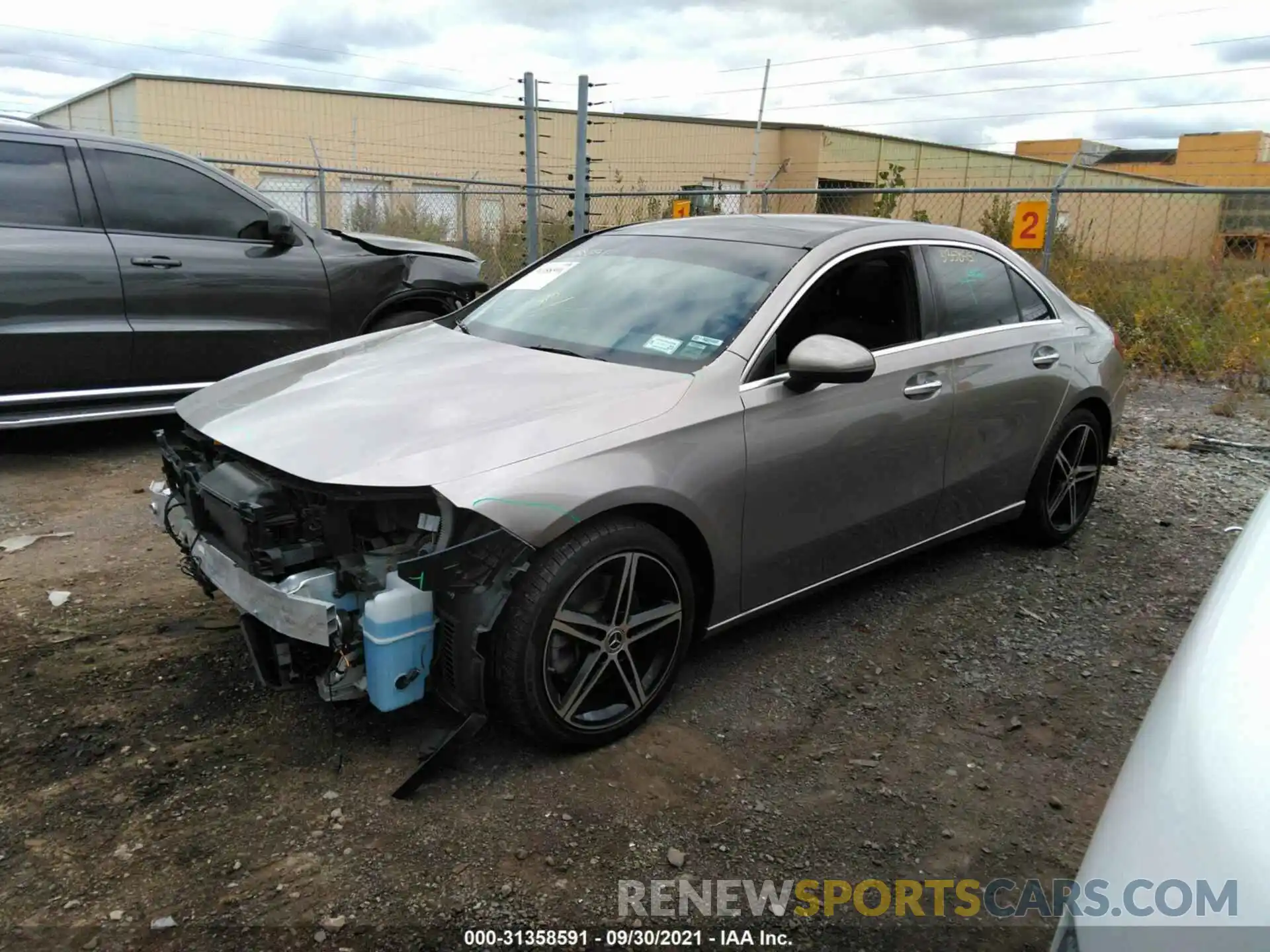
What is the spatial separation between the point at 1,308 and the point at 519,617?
4034 mm

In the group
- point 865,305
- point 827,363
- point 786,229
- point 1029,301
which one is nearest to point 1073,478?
point 1029,301

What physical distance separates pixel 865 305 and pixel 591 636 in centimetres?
182

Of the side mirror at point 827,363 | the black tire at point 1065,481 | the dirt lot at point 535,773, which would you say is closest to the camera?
the dirt lot at point 535,773

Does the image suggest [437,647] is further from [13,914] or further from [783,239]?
[783,239]

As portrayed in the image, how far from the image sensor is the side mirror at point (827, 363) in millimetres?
3051

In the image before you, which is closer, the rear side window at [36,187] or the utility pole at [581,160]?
the rear side window at [36,187]

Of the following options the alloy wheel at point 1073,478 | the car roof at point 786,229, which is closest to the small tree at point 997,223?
the alloy wheel at point 1073,478

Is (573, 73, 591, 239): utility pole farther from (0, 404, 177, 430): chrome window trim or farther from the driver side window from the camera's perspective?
the driver side window

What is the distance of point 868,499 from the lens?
3.51 m

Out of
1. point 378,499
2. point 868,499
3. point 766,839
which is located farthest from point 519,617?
point 868,499

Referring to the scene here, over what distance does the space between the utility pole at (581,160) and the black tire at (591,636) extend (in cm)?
653

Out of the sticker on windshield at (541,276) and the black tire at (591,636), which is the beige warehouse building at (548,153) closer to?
the sticker on windshield at (541,276)

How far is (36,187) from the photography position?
16.8 feet

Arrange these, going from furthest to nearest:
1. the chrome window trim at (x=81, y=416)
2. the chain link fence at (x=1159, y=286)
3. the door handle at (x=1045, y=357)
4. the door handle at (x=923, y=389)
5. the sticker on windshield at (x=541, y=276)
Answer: the chain link fence at (x=1159, y=286)
the chrome window trim at (x=81, y=416)
the door handle at (x=1045, y=357)
the sticker on windshield at (x=541, y=276)
the door handle at (x=923, y=389)
